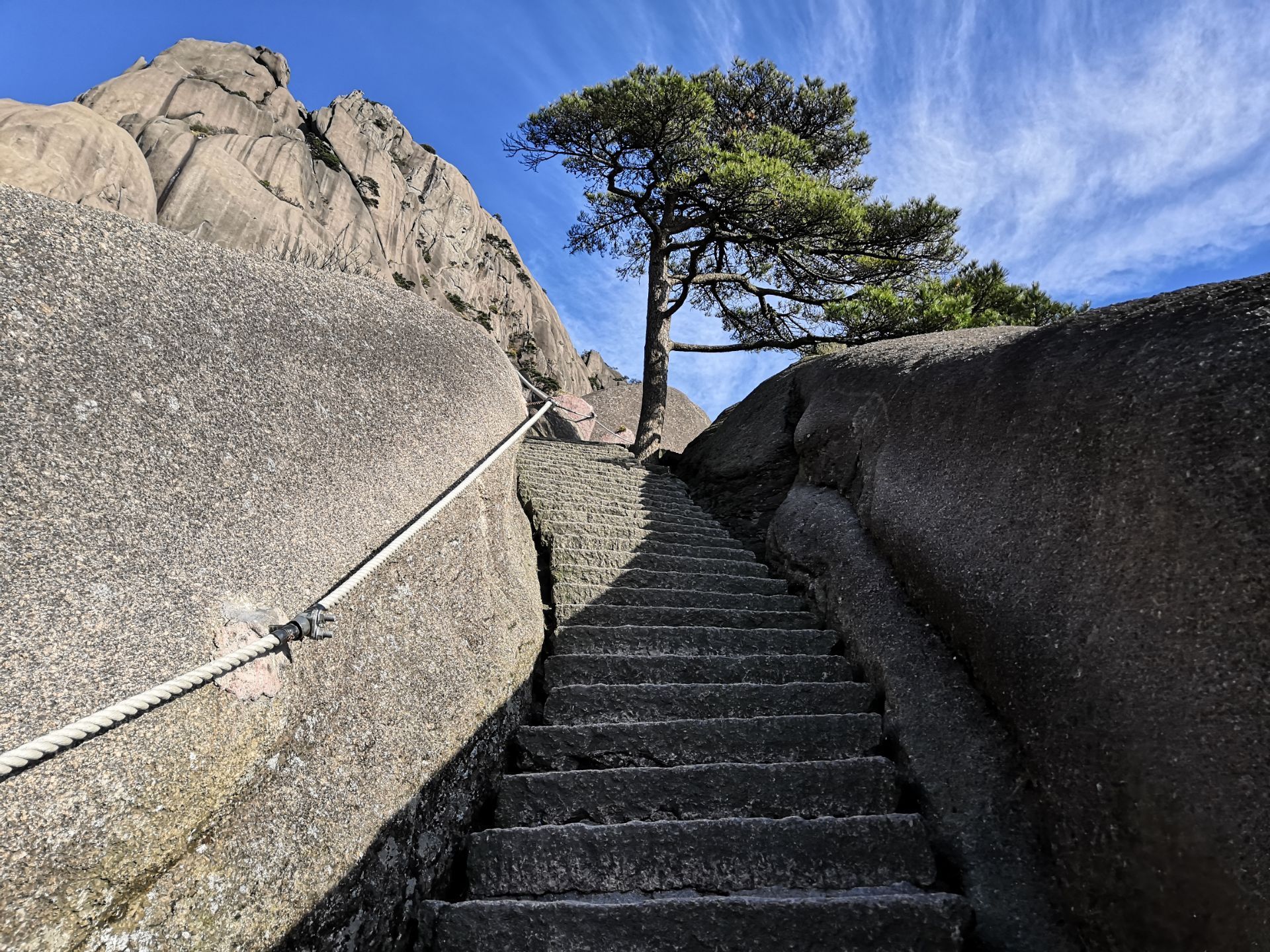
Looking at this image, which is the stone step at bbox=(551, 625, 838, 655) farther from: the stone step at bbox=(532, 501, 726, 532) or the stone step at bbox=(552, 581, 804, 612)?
the stone step at bbox=(532, 501, 726, 532)

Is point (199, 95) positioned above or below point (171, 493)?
above

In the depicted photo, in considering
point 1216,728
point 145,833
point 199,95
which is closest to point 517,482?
point 145,833

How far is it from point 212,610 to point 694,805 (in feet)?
5.51

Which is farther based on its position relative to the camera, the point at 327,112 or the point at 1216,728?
the point at 327,112

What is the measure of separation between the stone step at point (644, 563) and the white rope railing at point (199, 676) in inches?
57.1

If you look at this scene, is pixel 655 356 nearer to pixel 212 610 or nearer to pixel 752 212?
pixel 752 212

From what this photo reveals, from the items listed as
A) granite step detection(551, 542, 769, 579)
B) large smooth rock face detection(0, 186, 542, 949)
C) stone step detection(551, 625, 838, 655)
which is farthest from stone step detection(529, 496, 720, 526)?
large smooth rock face detection(0, 186, 542, 949)

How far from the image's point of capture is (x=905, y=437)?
360 cm

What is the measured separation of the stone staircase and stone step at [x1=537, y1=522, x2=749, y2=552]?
0.45 meters

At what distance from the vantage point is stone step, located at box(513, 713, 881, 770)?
8.63 ft

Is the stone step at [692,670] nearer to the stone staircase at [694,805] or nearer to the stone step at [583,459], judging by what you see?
the stone staircase at [694,805]

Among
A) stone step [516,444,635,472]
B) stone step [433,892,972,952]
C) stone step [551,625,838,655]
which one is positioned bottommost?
stone step [433,892,972,952]

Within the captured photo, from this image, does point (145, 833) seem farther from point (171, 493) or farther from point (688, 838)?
point (688, 838)

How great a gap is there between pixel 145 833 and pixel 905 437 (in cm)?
348
